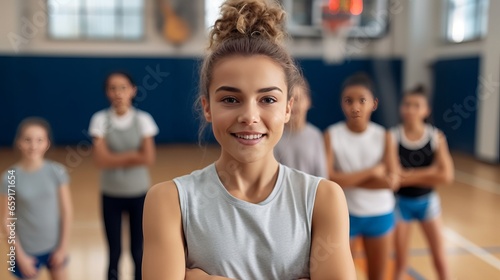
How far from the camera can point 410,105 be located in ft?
8.32

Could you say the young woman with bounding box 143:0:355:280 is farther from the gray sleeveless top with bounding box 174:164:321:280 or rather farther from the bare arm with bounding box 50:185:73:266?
the bare arm with bounding box 50:185:73:266

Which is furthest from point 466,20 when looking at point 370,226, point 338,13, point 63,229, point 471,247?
point 63,229

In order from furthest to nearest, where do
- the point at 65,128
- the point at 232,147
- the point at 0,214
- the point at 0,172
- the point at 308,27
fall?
1. the point at 308,27
2. the point at 65,128
3. the point at 0,172
4. the point at 0,214
5. the point at 232,147

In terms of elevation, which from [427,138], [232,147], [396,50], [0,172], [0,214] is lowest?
[0,172]

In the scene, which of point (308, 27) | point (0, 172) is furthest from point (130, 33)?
point (0, 172)

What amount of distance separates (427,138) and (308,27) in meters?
6.45

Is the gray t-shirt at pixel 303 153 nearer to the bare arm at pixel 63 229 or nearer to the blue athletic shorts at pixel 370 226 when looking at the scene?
the blue athletic shorts at pixel 370 226

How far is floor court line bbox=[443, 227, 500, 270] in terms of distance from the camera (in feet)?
8.95

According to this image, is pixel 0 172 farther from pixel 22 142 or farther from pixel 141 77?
pixel 22 142

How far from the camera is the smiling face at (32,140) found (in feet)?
6.64

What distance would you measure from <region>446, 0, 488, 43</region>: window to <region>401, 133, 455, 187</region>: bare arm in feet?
14.4

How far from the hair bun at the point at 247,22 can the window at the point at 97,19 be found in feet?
26.2

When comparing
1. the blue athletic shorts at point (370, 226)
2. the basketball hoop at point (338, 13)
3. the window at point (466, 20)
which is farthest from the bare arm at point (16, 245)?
the window at point (466, 20)

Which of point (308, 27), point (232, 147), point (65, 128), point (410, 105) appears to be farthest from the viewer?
point (308, 27)
